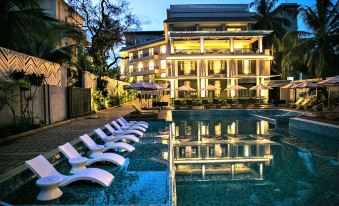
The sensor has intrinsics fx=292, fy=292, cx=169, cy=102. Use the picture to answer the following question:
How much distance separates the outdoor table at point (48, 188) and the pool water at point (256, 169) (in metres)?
2.51

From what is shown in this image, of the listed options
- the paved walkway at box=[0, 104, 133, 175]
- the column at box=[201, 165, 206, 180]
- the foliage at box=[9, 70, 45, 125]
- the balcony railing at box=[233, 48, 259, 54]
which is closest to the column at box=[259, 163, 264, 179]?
the column at box=[201, 165, 206, 180]

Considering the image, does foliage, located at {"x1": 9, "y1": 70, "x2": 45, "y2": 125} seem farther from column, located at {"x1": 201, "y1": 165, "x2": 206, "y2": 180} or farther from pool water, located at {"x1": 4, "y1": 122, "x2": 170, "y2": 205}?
column, located at {"x1": 201, "y1": 165, "x2": 206, "y2": 180}

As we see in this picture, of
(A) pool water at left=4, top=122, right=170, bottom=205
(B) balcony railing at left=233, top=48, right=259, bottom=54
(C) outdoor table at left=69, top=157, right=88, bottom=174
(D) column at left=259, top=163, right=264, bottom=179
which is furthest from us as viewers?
(B) balcony railing at left=233, top=48, right=259, bottom=54

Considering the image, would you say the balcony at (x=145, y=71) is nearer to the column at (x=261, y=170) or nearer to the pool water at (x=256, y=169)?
the pool water at (x=256, y=169)

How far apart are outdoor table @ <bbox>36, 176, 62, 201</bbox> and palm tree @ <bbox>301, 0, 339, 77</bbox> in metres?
23.5

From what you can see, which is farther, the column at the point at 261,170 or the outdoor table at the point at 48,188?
the column at the point at 261,170

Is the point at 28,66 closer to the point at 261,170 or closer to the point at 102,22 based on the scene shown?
the point at 261,170

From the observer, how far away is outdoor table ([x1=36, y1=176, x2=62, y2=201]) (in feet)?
15.4

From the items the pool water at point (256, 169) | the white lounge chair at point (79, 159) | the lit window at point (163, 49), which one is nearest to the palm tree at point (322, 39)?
the pool water at point (256, 169)

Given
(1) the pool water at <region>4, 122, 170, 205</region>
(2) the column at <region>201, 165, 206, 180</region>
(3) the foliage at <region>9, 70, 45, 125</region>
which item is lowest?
(2) the column at <region>201, 165, 206, 180</region>

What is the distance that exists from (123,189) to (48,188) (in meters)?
1.24

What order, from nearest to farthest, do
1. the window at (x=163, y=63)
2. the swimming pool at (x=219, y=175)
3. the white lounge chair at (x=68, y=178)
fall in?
the swimming pool at (x=219, y=175)
the white lounge chair at (x=68, y=178)
the window at (x=163, y=63)

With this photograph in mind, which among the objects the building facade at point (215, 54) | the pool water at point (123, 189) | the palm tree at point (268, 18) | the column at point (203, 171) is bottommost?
the column at point (203, 171)

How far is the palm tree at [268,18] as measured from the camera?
3759 cm
